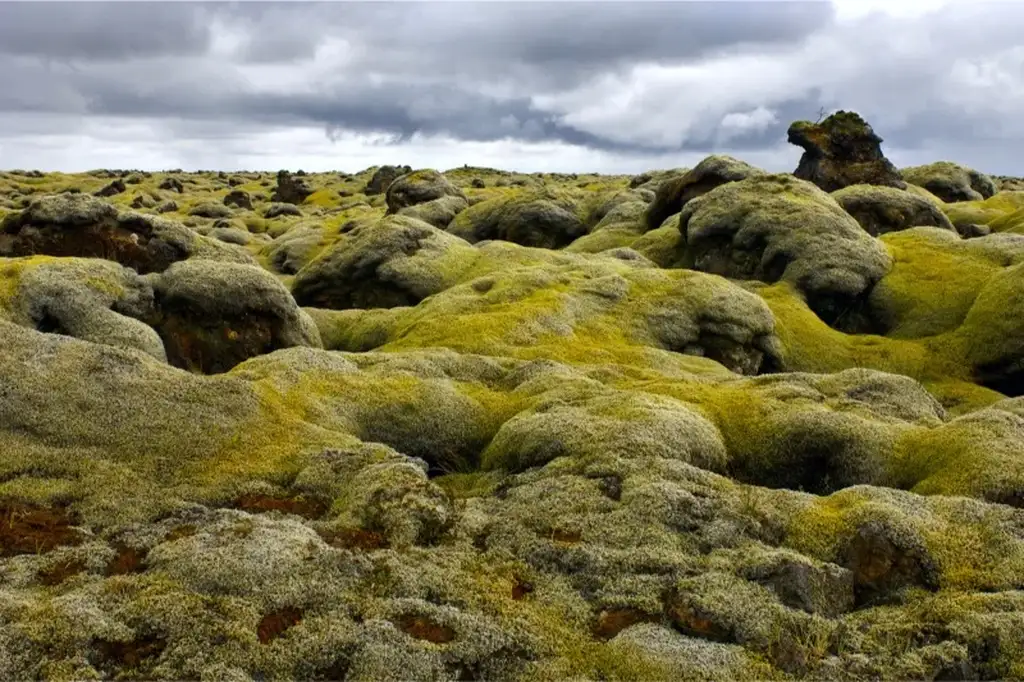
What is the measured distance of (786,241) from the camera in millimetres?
54906

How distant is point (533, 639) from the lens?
50.6 ft

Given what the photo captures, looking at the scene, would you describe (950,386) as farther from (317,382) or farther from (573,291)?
(317,382)

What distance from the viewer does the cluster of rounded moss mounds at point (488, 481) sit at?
15.1m

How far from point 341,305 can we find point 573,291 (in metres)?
18.9

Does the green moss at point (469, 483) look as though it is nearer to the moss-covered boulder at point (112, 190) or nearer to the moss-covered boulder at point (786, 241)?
the moss-covered boulder at point (786, 241)

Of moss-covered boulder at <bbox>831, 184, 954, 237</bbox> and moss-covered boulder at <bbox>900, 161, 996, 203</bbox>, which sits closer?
moss-covered boulder at <bbox>831, 184, 954, 237</bbox>

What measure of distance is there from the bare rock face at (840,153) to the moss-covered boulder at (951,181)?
1442 cm

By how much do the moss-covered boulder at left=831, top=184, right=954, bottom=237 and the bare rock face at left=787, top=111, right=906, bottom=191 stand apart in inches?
594

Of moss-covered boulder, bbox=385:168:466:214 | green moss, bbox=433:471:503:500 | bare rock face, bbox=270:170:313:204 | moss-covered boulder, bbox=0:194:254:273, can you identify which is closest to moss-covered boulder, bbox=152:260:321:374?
moss-covered boulder, bbox=0:194:254:273

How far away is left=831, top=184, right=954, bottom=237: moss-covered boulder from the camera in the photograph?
2648 inches

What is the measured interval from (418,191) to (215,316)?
2347 inches

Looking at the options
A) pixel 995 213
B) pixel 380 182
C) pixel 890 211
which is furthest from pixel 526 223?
pixel 380 182

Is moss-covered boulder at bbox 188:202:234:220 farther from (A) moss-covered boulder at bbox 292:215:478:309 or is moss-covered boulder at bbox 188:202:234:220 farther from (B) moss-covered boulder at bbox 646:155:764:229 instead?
(B) moss-covered boulder at bbox 646:155:764:229

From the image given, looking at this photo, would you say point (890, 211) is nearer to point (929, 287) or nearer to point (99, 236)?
point (929, 287)
